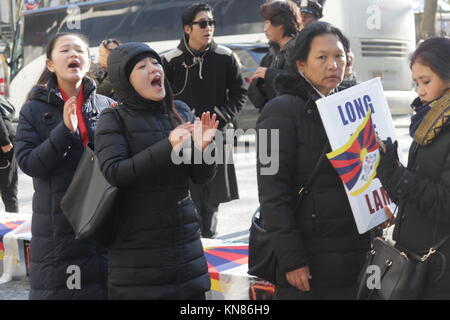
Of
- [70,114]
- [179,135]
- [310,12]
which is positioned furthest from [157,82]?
[310,12]

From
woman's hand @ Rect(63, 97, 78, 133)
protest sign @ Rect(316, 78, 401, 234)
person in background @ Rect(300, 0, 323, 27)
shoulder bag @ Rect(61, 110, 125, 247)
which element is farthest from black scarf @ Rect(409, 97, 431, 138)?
→ person in background @ Rect(300, 0, 323, 27)

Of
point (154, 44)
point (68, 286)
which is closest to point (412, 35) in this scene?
point (154, 44)

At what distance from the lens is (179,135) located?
8.82 feet

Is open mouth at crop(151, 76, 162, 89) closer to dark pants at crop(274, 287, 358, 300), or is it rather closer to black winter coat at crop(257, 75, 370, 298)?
black winter coat at crop(257, 75, 370, 298)

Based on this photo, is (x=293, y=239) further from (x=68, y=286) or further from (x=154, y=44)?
(x=154, y=44)

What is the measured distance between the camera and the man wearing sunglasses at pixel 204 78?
18.8 feet

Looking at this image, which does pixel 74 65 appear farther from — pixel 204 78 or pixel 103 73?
pixel 103 73

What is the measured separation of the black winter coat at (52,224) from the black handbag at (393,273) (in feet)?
4.37

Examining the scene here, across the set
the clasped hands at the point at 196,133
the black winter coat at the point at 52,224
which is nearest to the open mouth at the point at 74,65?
the black winter coat at the point at 52,224

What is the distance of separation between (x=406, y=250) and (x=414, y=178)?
283 millimetres

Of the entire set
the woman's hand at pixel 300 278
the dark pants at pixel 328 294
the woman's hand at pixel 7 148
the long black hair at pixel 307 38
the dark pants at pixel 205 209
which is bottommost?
the dark pants at pixel 205 209

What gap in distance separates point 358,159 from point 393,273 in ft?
1.49

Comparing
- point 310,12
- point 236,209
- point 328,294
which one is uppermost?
point 310,12

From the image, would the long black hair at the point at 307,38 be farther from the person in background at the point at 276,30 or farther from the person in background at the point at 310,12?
the person in background at the point at 310,12
